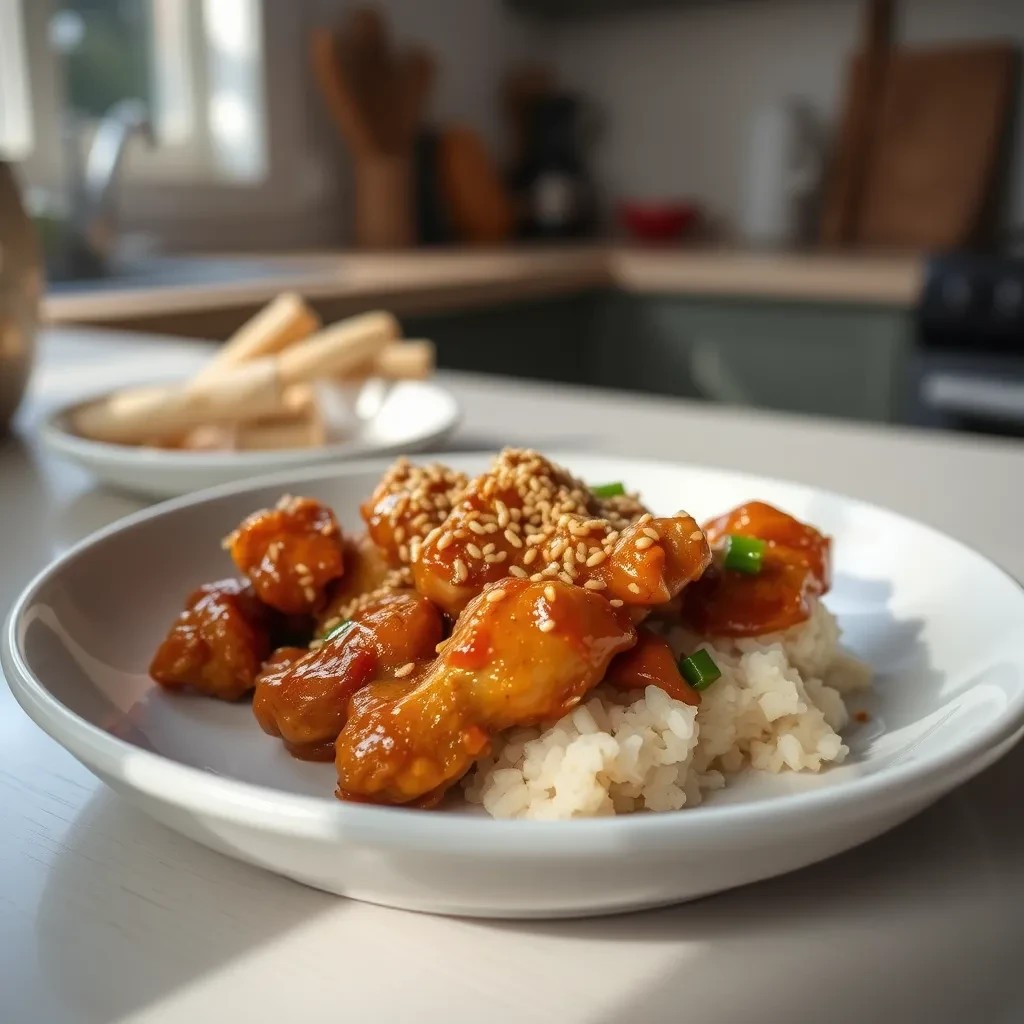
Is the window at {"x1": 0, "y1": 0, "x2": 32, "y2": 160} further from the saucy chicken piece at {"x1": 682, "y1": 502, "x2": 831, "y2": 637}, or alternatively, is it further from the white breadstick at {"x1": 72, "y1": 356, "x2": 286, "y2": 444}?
the saucy chicken piece at {"x1": 682, "y1": 502, "x2": 831, "y2": 637}

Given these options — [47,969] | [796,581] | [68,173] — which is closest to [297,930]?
[47,969]

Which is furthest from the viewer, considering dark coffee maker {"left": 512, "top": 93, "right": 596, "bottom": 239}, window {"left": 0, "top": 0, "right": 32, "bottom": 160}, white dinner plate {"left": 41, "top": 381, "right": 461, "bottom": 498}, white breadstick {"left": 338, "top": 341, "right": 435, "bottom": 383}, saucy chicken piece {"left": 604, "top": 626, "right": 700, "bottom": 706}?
dark coffee maker {"left": 512, "top": 93, "right": 596, "bottom": 239}

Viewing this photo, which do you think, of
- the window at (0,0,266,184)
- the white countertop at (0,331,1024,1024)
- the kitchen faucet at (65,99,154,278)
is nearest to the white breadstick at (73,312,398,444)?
the white countertop at (0,331,1024,1024)

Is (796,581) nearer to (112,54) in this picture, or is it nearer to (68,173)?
(68,173)

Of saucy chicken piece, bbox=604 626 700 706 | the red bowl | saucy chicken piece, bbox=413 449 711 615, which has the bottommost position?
the red bowl

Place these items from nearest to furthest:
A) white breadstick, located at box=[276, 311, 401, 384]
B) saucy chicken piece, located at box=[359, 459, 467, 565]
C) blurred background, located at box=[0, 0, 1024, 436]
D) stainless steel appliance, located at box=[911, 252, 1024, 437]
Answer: saucy chicken piece, located at box=[359, 459, 467, 565], white breadstick, located at box=[276, 311, 401, 384], stainless steel appliance, located at box=[911, 252, 1024, 437], blurred background, located at box=[0, 0, 1024, 436]

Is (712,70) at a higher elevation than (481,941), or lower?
higher

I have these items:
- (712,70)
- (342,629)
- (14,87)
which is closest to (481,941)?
(342,629)

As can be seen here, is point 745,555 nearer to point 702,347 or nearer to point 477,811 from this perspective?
point 477,811
